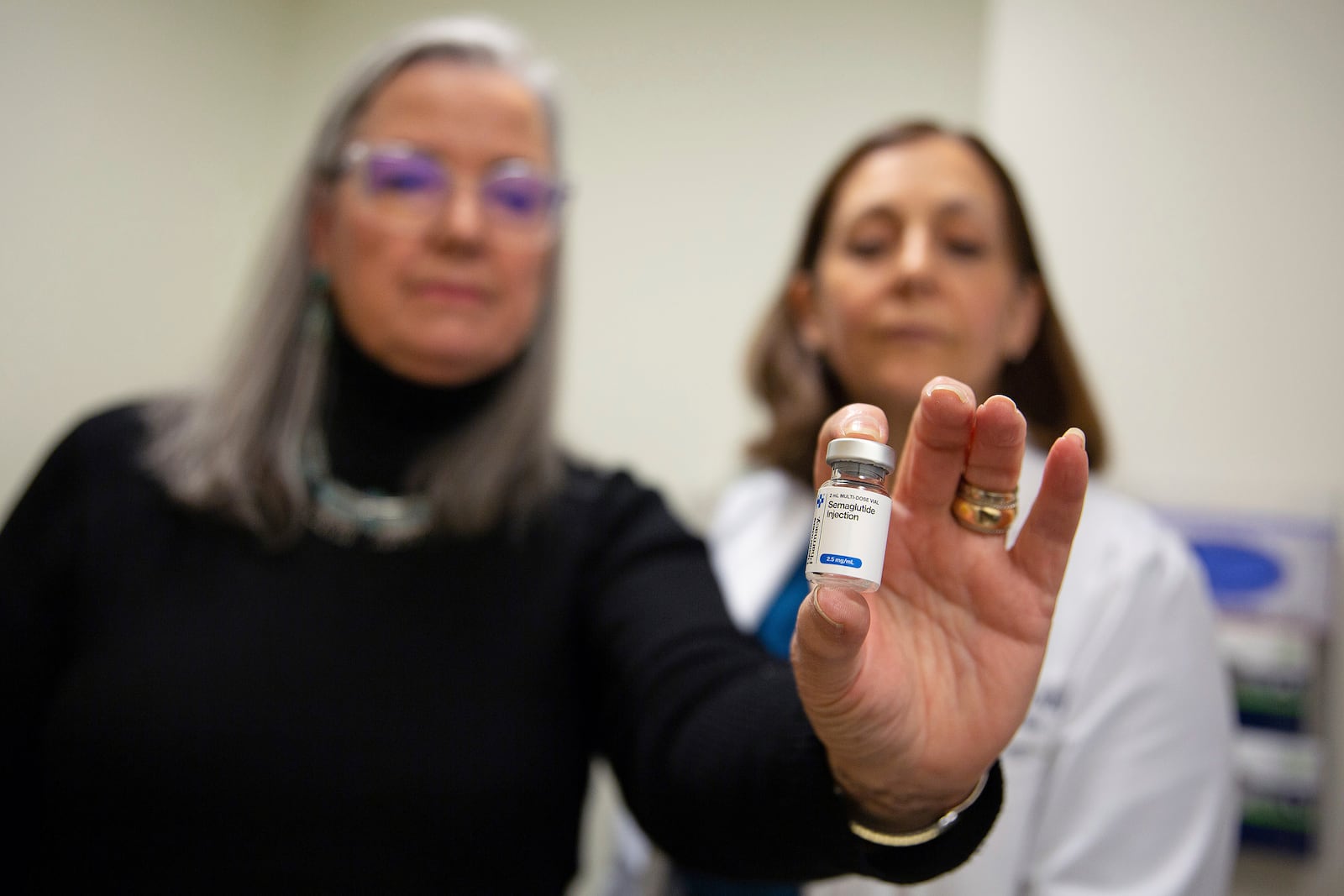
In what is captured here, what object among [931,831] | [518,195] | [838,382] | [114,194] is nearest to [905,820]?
[931,831]

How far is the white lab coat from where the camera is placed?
413 millimetres

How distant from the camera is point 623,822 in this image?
1.02 meters

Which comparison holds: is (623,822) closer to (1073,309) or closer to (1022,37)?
(1073,309)

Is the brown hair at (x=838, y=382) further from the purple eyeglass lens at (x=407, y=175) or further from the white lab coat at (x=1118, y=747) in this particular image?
the purple eyeglass lens at (x=407, y=175)

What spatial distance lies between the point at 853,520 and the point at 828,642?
0.17ft

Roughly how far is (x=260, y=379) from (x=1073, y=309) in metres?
0.73

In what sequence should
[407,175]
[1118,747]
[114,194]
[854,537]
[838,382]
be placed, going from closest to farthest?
[854,537]
[1118,747]
[838,382]
[407,175]
[114,194]

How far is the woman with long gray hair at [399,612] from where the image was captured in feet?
1.72

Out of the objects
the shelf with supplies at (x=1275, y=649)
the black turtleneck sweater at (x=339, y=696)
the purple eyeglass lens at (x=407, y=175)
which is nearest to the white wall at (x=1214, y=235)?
the shelf with supplies at (x=1275, y=649)

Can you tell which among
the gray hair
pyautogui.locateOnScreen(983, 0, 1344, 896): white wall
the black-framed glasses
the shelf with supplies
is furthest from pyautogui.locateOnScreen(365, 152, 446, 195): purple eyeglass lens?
the shelf with supplies

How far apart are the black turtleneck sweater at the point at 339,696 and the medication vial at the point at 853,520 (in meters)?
0.23

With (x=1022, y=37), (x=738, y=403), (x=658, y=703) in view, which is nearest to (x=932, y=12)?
(x=1022, y=37)

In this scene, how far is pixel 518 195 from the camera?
0.73m

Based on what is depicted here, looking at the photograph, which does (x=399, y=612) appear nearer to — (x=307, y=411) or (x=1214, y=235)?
(x=307, y=411)
